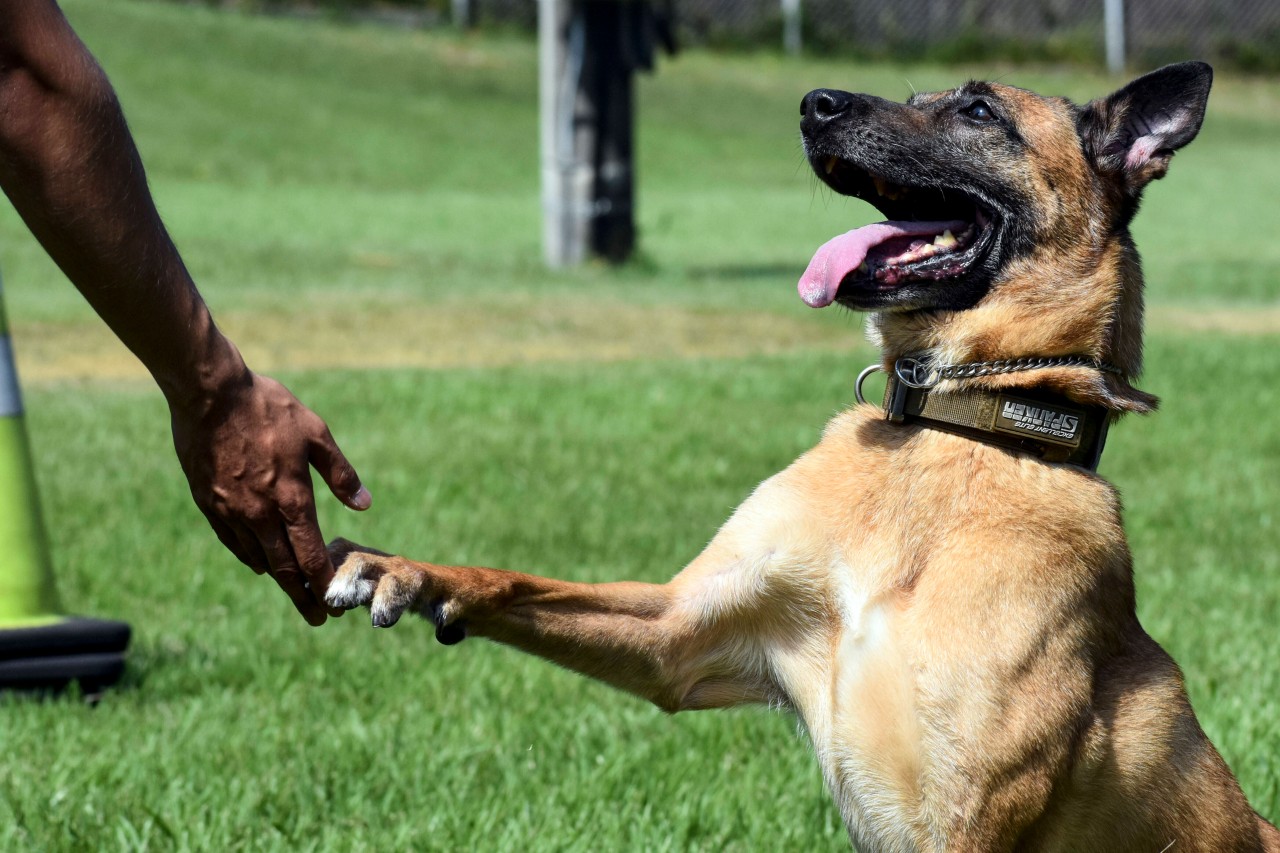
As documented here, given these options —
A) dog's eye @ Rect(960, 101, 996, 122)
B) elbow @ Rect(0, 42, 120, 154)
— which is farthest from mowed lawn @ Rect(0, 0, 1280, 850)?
elbow @ Rect(0, 42, 120, 154)

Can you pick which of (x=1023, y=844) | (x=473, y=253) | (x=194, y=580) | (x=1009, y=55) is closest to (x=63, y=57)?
(x=1023, y=844)

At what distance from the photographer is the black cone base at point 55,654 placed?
401cm

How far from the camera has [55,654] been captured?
13.3ft

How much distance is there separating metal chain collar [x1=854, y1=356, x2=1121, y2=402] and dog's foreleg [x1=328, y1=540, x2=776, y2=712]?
56 centimetres

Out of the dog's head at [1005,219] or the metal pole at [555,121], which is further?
the metal pole at [555,121]

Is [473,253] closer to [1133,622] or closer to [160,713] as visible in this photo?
[160,713]

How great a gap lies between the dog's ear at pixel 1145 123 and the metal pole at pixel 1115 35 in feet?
106

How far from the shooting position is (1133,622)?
295cm

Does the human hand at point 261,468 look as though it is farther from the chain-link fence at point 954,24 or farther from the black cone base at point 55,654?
the chain-link fence at point 954,24

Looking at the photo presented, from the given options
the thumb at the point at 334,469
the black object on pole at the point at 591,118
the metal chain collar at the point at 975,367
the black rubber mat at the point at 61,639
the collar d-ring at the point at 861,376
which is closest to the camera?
the thumb at the point at 334,469

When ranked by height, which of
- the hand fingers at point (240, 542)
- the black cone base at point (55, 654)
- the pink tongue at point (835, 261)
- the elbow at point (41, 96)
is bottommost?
the black cone base at point (55, 654)

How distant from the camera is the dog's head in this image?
315 cm

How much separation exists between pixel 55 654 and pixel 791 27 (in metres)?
32.0

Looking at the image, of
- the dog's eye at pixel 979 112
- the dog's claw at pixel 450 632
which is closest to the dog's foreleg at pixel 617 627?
the dog's claw at pixel 450 632
